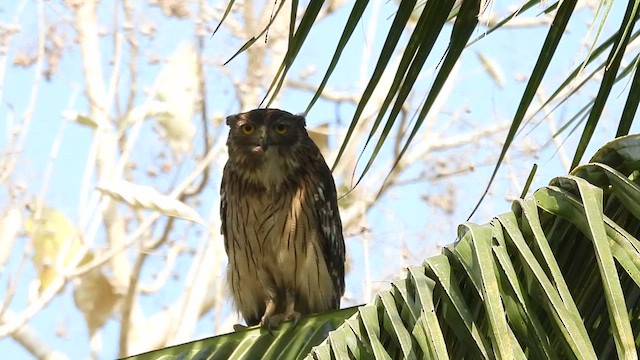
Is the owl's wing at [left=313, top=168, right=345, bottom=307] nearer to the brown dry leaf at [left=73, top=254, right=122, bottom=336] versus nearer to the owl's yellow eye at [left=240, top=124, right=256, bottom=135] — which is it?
the owl's yellow eye at [left=240, top=124, right=256, bottom=135]

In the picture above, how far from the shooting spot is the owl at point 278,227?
489 centimetres

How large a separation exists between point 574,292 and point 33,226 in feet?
35.0

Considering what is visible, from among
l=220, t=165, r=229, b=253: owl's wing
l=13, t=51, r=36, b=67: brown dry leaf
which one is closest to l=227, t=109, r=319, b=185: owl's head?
l=220, t=165, r=229, b=253: owl's wing

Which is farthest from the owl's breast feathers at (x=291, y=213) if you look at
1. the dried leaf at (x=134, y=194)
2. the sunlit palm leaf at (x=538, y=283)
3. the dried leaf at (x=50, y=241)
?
the dried leaf at (x=50, y=241)

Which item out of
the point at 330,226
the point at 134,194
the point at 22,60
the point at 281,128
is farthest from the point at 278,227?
the point at 22,60

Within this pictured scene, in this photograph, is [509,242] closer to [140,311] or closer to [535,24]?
[140,311]

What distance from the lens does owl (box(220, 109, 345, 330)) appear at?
4.89m

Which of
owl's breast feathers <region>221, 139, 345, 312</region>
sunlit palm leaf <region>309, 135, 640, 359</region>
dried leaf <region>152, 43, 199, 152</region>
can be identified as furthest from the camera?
dried leaf <region>152, 43, 199, 152</region>

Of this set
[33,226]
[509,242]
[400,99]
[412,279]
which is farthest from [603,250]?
[33,226]

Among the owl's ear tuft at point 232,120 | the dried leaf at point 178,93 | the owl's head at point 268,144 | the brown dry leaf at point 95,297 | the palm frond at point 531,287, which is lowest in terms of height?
the brown dry leaf at point 95,297

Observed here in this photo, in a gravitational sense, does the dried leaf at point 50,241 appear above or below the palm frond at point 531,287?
above

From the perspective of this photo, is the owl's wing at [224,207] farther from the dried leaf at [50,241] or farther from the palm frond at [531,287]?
the dried leaf at [50,241]

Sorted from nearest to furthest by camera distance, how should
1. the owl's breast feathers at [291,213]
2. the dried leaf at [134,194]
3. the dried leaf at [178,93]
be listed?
the owl's breast feathers at [291,213], the dried leaf at [134,194], the dried leaf at [178,93]

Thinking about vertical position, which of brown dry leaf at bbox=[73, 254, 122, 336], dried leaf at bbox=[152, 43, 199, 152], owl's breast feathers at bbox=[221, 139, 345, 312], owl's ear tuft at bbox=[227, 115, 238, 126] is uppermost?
dried leaf at bbox=[152, 43, 199, 152]
